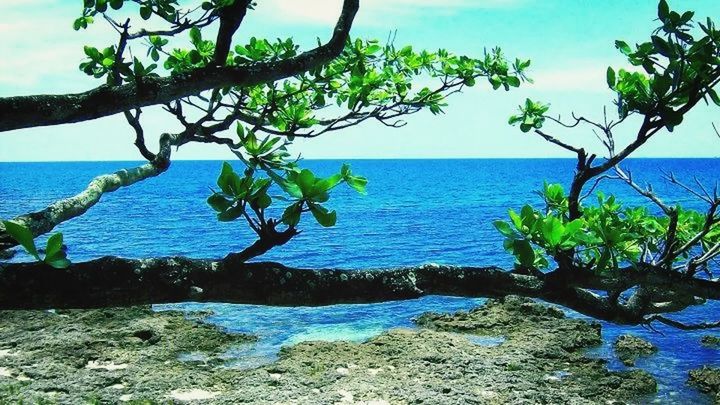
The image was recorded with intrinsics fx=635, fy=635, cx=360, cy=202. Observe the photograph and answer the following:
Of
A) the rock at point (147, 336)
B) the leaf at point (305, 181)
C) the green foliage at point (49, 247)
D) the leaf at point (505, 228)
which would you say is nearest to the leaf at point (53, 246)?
the green foliage at point (49, 247)

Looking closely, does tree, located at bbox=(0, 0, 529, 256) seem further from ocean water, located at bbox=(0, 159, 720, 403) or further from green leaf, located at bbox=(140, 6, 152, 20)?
ocean water, located at bbox=(0, 159, 720, 403)

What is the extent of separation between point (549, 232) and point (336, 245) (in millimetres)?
40532

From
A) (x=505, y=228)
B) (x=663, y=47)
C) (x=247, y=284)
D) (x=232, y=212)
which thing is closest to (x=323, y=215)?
(x=232, y=212)

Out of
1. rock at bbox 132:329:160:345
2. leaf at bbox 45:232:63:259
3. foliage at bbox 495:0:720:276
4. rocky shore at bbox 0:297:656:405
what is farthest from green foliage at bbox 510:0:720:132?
rock at bbox 132:329:160:345

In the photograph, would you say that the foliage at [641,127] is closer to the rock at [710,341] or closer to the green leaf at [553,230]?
the green leaf at [553,230]

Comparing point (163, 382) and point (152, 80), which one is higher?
point (152, 80)

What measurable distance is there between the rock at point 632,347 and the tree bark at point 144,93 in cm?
1724

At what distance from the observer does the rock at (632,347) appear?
18.0m

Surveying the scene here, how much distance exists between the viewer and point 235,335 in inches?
758

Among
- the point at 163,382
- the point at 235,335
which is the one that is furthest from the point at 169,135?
the point at 235,335

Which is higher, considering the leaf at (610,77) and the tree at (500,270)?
the leaf at (610,77)

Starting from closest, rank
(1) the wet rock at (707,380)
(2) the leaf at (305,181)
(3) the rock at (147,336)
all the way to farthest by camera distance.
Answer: (2) the leaf at (305,181)
(1) the wet rock at (707,380)
(3) the rock at (147,336)

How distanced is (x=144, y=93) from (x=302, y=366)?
13384mm

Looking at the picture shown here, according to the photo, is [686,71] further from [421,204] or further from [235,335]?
[421,204]
